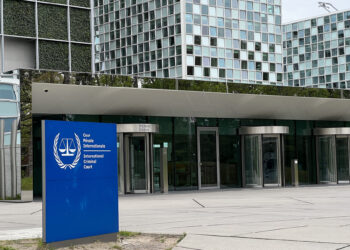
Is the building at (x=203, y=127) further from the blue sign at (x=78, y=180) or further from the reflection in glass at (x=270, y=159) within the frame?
the blue sign at (x=78, y=180)

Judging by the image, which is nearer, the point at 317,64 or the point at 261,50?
the point at 261,50

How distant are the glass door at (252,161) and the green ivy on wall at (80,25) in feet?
28.3

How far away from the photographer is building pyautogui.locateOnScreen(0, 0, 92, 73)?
84.2 feet

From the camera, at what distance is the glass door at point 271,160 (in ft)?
84.7

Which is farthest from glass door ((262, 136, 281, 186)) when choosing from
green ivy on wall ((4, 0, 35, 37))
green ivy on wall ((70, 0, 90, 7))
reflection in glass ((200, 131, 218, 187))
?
green ivy on wall ((4, 0, 35, 37))

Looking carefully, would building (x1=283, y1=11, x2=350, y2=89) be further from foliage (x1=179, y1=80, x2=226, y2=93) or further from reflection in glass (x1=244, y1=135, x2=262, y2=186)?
foliage (x1=179, y1=80, x2=226, y2=93)

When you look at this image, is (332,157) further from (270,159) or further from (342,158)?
(270,159)

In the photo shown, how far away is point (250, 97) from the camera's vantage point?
2367 cm

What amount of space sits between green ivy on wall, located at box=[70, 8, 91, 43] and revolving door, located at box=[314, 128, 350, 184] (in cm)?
1120

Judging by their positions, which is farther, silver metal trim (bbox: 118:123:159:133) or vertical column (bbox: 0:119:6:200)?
silver metal trim (bbox: 118:123:159:133)

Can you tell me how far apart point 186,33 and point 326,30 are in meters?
36.7

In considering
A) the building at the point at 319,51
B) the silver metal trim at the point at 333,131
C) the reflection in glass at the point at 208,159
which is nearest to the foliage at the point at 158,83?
the reflection in glass at the point at 208,159

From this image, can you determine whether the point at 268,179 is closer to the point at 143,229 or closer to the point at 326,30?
the point at 143,229

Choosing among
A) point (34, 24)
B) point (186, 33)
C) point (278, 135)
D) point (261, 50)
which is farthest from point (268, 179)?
point (261, 50)
